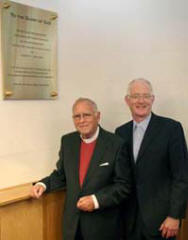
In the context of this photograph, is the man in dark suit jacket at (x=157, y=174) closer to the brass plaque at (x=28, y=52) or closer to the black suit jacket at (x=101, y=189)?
the black suit jacket at (x=101, y=189)

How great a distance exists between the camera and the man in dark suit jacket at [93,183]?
5.07 feet

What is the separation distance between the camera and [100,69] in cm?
208

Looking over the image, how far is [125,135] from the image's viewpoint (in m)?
1.84

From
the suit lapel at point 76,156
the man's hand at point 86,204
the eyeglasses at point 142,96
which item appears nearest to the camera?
the man's hand at point 86,204

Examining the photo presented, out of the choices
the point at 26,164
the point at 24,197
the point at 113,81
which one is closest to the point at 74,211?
the point at 24,197

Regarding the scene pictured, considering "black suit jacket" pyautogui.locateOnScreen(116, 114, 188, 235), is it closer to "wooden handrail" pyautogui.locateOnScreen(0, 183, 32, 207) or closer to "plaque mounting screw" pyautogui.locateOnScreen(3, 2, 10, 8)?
"wooden handrail" pyautogui.locateOnScreen(0, 183, 32, 207)

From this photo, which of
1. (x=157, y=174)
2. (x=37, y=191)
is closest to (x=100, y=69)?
(x=157, y=174)

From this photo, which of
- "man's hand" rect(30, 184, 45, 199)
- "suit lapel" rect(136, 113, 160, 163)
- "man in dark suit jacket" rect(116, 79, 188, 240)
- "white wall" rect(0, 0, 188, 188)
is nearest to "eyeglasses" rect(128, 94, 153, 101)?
"man in dark suit jacket" rect(116, 79, 188, 240)

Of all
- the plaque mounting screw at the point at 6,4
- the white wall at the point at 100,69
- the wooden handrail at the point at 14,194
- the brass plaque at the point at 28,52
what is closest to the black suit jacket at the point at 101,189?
the wooden handrail at the point at 14,194

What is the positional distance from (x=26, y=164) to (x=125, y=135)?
617mm

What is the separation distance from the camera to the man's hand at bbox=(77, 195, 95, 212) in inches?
58.6

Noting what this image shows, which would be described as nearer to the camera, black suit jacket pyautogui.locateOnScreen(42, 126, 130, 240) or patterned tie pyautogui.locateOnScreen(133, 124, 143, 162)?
black suit jacket pyautogui.locateOnScreen(42, 126, 130, 240)

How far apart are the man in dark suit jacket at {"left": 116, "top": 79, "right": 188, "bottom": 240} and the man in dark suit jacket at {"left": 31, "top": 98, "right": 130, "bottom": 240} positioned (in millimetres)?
153

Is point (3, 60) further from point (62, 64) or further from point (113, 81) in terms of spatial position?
point (113, 81)
